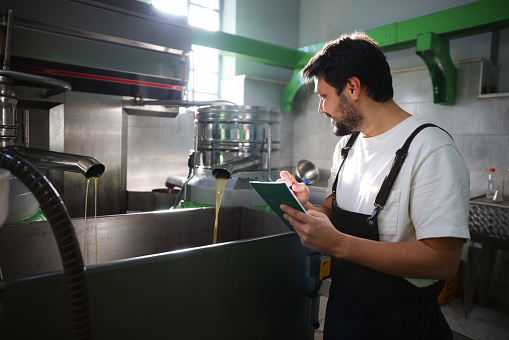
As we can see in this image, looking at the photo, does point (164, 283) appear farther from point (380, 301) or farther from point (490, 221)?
point (490, 221)

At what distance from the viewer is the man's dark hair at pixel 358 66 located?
43.6 inches

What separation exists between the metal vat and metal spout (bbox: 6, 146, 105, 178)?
27 centimetres

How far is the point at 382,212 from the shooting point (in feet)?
3.53

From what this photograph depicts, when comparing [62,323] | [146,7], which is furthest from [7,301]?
[146,7]

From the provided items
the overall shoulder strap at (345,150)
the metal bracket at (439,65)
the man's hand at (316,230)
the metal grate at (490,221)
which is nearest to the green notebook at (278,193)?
the man's hand at (316,230)

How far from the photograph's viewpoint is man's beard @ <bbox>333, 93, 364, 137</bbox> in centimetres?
117

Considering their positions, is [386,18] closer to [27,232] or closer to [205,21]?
[205,21]

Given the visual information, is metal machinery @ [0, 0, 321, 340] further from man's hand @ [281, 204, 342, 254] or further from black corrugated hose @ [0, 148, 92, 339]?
man's hand @ [281, 204, 342, 254]

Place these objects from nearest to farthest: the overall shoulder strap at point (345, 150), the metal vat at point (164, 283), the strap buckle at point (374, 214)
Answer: the metal vat at point (164, 283), the strap buckle at point (374, 214), the overall shoulder strap at point (345, 150)

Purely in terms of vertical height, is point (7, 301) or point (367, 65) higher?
point (367, 65)

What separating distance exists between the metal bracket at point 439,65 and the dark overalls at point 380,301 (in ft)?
8.09

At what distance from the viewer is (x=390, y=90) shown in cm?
114

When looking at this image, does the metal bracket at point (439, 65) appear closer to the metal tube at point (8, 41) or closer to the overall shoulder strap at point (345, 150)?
the overall shoulder strap at point (345, 150)

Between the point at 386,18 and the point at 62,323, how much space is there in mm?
4566
